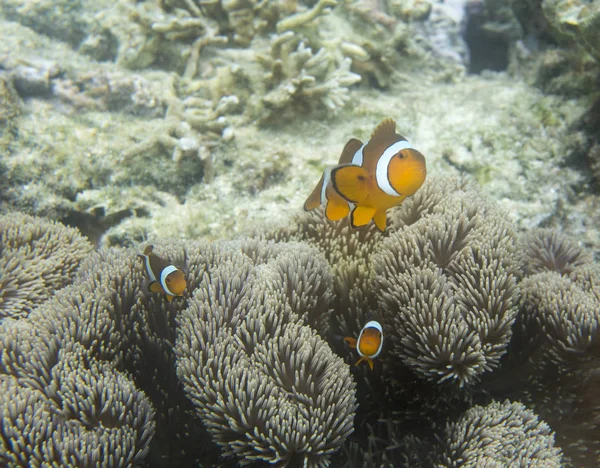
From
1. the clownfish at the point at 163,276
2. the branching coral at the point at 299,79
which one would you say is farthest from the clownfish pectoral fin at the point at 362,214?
the branching coral at the point at 299,79

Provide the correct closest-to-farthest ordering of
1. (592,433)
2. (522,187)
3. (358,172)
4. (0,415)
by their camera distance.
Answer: (0,415) → (358,172) → (592,433) → (522,187)

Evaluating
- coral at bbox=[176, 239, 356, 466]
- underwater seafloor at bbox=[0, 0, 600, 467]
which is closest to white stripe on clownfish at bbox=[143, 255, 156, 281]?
underwater seafloor at bbox=[0, 0, 600, 467]

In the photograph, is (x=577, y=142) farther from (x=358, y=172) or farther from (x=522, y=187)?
(x=358, y=172)

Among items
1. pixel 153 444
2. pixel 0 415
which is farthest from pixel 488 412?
pixel 0 415

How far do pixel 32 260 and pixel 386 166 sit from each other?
2360 millimetres

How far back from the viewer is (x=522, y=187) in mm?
Result: 3490

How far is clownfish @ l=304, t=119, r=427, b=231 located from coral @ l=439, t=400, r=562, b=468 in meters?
1.07

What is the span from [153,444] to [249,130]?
2805mm

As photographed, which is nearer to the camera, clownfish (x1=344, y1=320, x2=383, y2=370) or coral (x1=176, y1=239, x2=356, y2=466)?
coral (x1=176, y1=239, x2=356, y2=466)

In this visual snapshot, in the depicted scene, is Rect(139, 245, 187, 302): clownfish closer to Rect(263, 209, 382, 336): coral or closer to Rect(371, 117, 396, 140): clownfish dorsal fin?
Rect(263, 209, 382, 336): coral

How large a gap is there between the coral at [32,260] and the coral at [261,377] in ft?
4.18

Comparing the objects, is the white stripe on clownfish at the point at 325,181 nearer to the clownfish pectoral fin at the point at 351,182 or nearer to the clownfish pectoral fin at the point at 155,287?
the clownfish pectoral fin at the point at 351,182

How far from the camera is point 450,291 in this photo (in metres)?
1.89

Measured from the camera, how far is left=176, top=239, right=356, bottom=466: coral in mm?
1621
